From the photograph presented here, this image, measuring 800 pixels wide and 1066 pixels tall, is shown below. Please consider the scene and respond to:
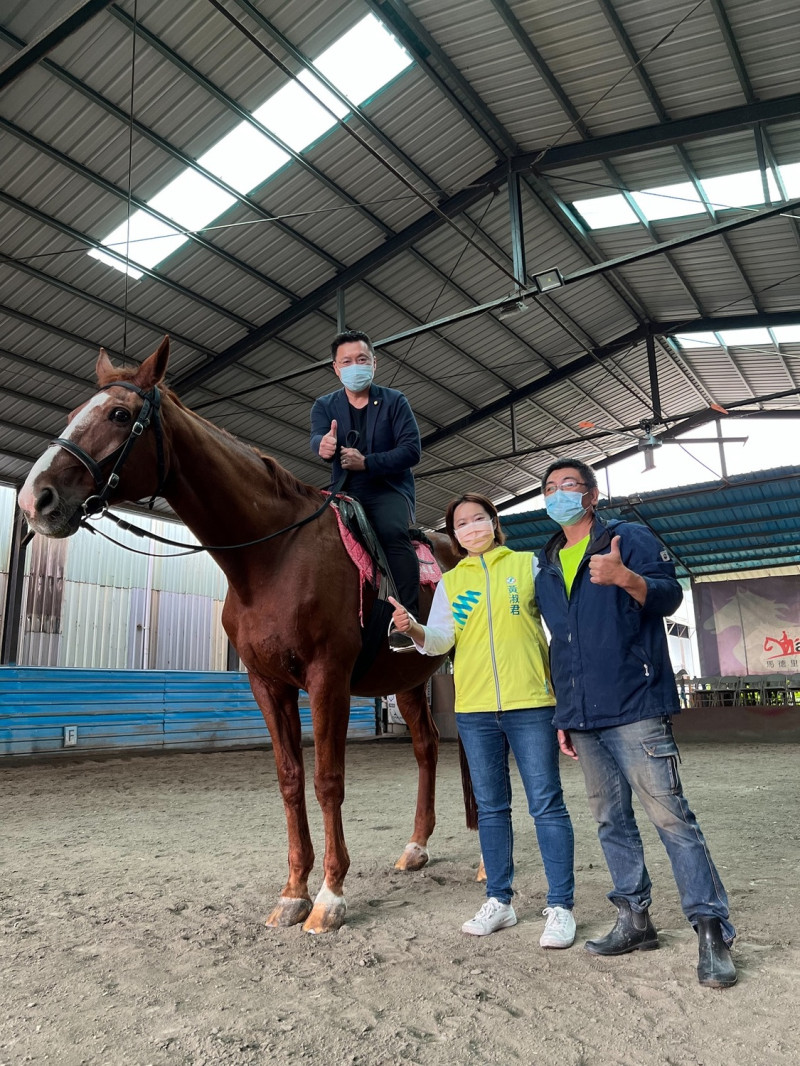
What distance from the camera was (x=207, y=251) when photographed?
10.8m

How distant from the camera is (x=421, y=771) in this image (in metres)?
4.47

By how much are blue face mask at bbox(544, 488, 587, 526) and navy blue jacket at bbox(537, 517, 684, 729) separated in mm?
88

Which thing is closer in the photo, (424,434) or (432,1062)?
(432,1062)

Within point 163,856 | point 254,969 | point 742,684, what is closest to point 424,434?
point 742,684

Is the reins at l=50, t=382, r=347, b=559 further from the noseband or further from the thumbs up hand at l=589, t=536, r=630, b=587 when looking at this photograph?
the thumbs up hand at l=589, t=536, r=630, b=587

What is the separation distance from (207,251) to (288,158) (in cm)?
197

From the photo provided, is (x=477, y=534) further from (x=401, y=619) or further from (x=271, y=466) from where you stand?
(x=271, y=466)

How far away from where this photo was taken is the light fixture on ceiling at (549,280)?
34.2 feet

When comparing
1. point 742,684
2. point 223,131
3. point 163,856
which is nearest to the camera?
point 163,856

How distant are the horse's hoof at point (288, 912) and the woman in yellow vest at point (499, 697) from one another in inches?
28.3

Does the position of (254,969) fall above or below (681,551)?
below

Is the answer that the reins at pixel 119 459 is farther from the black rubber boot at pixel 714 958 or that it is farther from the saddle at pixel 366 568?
the black rubber boot at pixel 714 958

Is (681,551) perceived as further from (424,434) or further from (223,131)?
(223,131)

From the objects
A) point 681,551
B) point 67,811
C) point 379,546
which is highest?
point 681,551
